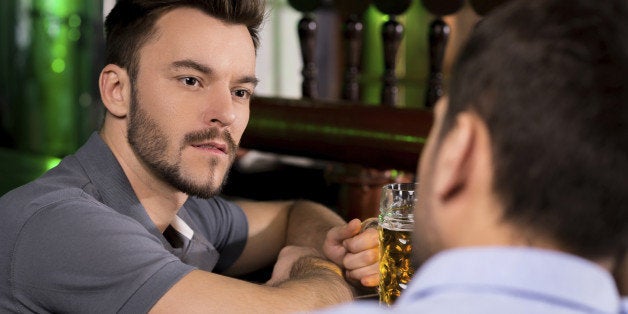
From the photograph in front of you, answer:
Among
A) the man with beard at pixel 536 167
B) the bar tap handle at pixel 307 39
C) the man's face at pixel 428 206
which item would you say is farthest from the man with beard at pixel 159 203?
the bar tap handle at pixel 307 39

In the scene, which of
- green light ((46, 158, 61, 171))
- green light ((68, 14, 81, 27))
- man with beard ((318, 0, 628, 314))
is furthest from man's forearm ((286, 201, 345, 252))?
green light ((68, 14, 81, 27))

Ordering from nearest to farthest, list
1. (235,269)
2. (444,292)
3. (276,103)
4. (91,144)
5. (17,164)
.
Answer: (444,292)
(91,144)
(235,269)
(17,164)
(276,103)

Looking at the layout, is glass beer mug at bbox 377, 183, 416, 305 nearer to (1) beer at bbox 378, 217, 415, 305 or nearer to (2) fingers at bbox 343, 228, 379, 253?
(1) beer at bbox 378, 217, 415, 305

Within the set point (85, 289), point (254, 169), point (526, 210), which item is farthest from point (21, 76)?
point (526, 210)

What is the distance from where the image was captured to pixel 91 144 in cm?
182

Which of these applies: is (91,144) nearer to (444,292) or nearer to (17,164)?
(17,164)

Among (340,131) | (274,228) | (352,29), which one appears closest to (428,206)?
(274,228)

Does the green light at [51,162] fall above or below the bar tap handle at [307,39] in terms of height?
below

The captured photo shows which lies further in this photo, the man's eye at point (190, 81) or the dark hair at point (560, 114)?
the man's eye at point (190, 81)

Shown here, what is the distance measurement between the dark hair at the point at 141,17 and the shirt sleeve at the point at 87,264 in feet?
1.42

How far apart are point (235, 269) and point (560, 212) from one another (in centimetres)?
152

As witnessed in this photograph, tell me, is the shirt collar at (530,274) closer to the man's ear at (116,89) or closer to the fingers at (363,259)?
the fingers at (363,259)

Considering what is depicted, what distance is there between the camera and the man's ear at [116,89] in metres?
1.89

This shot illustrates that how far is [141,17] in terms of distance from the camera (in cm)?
188
